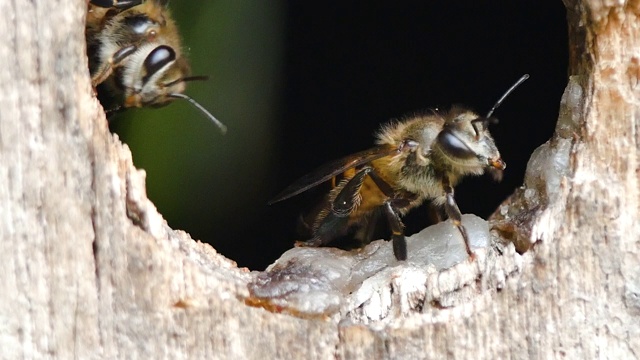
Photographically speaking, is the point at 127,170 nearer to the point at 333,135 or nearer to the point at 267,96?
the point at 267,96

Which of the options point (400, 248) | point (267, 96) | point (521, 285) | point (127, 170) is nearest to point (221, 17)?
point (267, 96)

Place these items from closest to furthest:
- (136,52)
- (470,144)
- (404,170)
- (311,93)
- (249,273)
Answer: (249,273), (136,52), (470,144), (404,170), (311,93)

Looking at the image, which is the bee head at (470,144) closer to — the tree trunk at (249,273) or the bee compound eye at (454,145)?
the bee compound eye at (454,145)

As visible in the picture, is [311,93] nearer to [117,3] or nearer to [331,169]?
[331,169]

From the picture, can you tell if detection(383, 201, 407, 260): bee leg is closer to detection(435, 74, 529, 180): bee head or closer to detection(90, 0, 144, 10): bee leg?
detection(435, 74, 529, 180): bee head

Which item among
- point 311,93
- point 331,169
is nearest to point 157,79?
point 331,169

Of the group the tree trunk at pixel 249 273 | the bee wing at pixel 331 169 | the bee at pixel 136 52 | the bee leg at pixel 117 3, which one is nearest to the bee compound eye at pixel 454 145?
the bee wing at pixel 331 169
